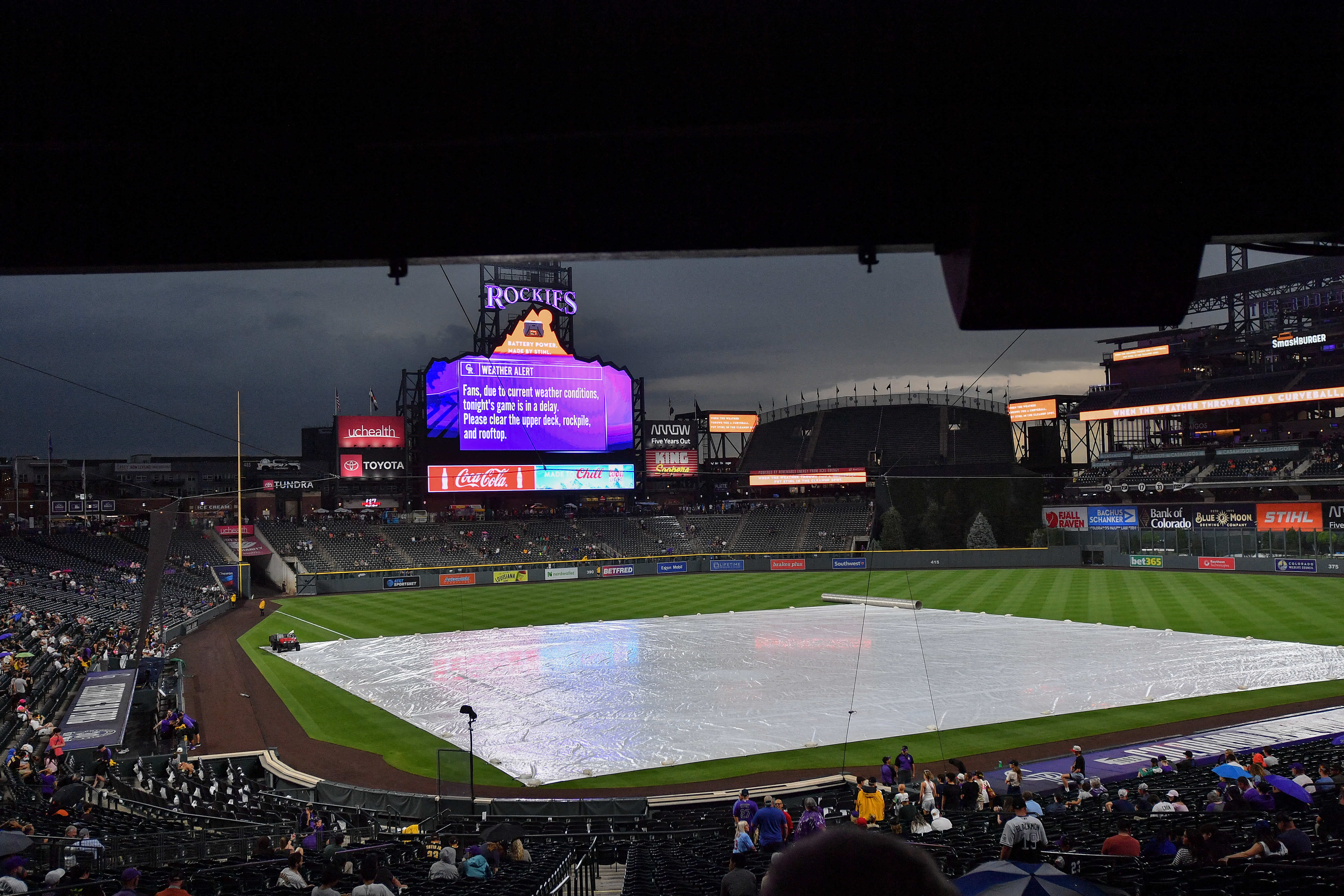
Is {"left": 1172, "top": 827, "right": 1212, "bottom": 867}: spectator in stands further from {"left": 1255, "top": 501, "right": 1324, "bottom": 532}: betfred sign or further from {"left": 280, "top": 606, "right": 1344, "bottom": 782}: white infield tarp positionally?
{"left": 1255, "top": 501, "right": 1324, "bottom": 532}: betfred sign

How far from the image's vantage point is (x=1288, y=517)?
51.0m

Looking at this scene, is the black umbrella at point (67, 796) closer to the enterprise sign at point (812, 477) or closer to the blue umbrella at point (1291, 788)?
the blue umbrella at point (1291, 788)

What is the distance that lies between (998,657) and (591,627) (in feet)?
55.1

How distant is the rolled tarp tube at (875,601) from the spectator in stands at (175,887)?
3557cm

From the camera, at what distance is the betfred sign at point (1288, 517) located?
49938 millimetres

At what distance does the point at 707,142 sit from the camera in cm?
472

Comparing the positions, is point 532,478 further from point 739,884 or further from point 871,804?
point 739,884

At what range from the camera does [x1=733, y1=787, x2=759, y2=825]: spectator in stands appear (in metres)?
12.4

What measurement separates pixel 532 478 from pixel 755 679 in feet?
135

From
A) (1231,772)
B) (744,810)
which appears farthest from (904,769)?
(1231,772)

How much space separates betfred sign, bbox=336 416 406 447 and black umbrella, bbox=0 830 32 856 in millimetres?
57230

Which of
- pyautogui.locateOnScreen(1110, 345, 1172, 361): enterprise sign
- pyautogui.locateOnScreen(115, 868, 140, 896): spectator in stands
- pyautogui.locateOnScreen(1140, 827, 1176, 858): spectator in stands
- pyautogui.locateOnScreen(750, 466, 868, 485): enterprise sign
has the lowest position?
pyautogui.locateOnScreen(1140, 827, 1176, 858): spectator in stands

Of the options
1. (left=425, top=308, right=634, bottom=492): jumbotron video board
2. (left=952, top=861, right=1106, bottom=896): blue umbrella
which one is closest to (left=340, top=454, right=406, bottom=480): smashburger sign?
(left=425, top=308, right=634, bottom=492): jumbotron video board

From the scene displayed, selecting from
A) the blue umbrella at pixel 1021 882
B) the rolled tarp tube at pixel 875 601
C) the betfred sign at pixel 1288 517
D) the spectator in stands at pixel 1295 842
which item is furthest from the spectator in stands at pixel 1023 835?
the betfred sign at pixel 1288 517
